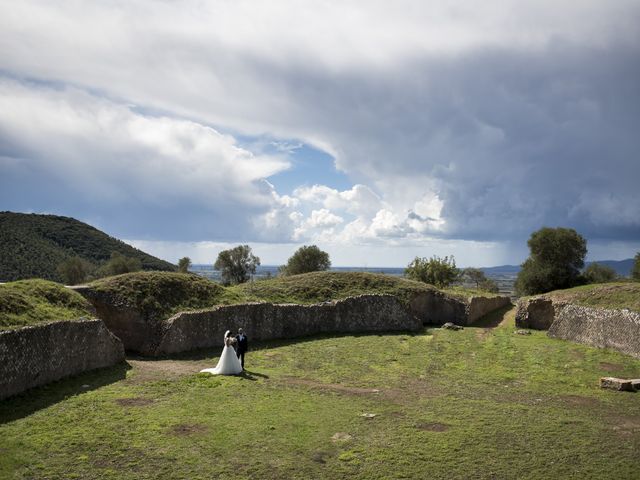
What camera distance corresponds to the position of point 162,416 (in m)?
14.1

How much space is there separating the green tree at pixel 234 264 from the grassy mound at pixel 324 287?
62.6 meters

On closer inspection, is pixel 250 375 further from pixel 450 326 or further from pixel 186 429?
pixel 450 326

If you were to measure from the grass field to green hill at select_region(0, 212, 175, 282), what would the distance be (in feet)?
195

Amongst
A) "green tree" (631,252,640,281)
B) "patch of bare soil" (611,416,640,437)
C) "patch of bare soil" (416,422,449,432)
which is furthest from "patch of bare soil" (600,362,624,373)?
"green tree" (631,252,640,281)

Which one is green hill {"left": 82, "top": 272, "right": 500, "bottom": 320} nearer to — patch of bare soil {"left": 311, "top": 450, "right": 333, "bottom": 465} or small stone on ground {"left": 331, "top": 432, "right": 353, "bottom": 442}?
small stone on ground {"left": 331, "top": 432, "right": 353, "bottom": 442}

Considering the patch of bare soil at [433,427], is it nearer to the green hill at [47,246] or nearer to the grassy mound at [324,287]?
the grassy mound at [324,287]

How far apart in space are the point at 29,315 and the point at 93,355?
9.97ft

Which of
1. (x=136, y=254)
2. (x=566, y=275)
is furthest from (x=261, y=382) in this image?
(x=136, y=254)

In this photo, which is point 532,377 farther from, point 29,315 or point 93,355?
point 29,315

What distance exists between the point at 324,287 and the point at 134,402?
20727 mm

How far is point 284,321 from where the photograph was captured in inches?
1196

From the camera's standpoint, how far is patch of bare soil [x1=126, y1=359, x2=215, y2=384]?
1886cm

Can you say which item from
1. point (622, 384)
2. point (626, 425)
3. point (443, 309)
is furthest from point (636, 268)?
point (626, 425)

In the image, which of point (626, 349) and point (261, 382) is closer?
point (261, 382)
